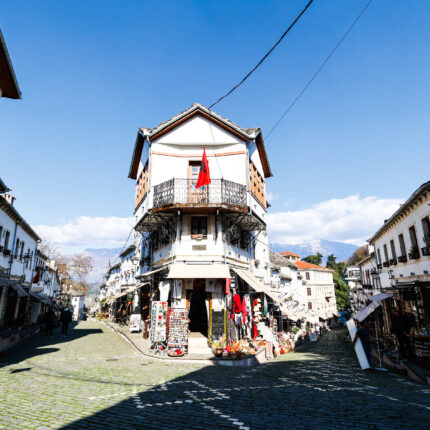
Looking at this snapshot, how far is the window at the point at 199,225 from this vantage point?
16.3 metres

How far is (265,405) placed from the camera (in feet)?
20.2

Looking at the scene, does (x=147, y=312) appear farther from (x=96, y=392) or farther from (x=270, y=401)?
(x=270, y=401)

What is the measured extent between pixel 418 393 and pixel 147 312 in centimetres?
1905

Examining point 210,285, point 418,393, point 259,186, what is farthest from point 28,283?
point 418,393

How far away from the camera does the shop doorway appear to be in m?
18.9

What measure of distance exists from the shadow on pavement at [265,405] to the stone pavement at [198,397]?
0.02 metres

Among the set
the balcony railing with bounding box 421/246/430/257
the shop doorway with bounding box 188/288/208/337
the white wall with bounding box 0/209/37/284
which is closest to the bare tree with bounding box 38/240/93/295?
the white wall with bounding box 0/209/37/284

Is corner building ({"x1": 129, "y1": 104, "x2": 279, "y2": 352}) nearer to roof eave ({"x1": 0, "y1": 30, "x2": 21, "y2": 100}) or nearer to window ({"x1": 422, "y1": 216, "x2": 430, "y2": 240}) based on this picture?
roof eave ({"x1": 0, "y1": 30, "x2": 21, "y2": 100})

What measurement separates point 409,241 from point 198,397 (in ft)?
53.3

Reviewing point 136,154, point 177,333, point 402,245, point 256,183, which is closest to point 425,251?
point 402,245

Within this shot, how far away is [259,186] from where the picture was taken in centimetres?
2116

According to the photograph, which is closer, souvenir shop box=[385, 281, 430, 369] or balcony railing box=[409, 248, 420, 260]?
souvenir shop box=[385, 281, 430, 369]

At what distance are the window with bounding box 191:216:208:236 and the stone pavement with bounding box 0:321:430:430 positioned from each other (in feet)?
23.1

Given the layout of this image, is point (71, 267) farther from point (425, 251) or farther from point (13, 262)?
point (425, 251)
